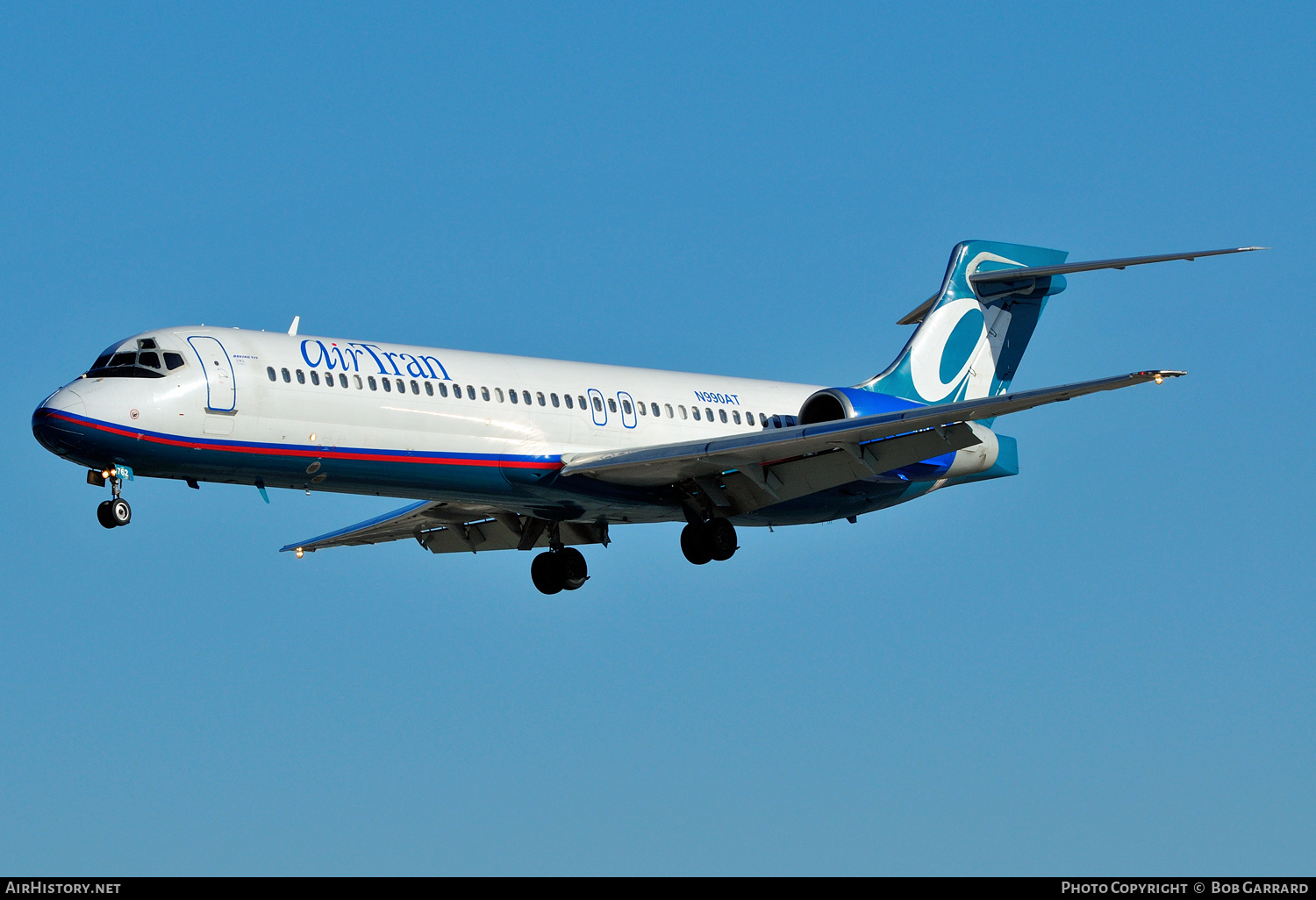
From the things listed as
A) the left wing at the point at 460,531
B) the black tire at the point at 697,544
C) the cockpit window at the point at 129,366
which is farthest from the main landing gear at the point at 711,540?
the cockpit window at the point at 129,366

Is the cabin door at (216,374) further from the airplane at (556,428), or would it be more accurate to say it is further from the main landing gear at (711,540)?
the main landing gear at (711,540)

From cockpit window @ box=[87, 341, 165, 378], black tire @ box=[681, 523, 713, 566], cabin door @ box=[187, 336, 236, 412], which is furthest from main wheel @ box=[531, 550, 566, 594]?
cockpit window @ box=[87, 341, 165, 378]

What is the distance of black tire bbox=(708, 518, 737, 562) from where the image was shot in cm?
2644

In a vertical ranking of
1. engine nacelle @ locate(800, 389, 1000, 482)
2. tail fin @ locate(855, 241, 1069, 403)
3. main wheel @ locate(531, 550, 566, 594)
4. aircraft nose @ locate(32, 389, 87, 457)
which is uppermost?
tail fin @ locate(855, 241, 1069, 403)

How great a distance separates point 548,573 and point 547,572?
2 centimetres

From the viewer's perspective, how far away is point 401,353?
24328 millimetres

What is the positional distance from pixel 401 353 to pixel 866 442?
270 inches

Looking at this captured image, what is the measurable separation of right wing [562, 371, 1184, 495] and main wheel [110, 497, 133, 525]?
6.17m

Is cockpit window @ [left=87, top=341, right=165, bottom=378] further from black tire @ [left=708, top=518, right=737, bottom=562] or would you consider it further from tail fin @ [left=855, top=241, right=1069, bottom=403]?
tail fin @ [left=855, top=241, right=1069, bottom=403]

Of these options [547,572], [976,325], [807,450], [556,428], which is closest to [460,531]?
[547,572]

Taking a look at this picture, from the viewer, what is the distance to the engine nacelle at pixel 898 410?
27.4 meters
